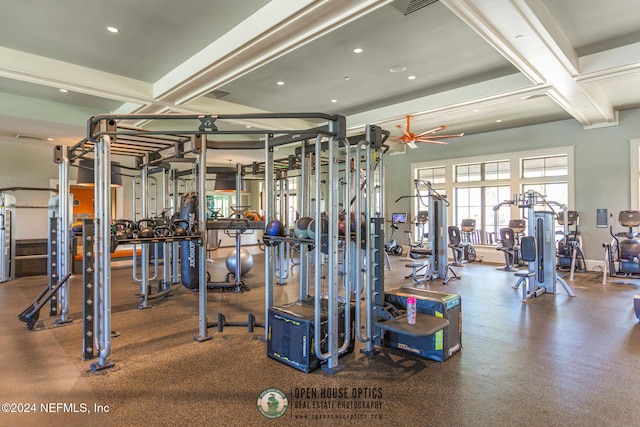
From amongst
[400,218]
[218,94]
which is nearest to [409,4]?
[218,94]

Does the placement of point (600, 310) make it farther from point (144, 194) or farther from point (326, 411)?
point (144, 194)

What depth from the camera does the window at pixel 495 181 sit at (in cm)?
922

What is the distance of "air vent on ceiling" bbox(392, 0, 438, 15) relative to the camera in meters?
4.04

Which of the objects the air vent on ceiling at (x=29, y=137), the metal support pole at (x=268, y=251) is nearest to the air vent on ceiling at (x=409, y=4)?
the metal support pole at (x=268, y=251)

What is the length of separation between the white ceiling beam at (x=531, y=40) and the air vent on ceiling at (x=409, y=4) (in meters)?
0.43

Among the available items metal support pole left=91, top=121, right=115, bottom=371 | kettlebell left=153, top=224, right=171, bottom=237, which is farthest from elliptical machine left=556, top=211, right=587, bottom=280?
metal support pole left=91, top=121, right=115, bottom=371

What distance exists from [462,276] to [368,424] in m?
6.10

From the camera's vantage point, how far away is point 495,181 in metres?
10.3

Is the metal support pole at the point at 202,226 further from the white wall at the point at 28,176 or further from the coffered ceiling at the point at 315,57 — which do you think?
the white wall at the point at 28,176

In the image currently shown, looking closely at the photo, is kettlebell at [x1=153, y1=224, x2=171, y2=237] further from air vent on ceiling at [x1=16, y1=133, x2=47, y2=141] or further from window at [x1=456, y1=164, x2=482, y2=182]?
window at [x1=456, y1=164, x2=482, y2=182]

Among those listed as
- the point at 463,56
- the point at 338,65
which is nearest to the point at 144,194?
the point at 338,65

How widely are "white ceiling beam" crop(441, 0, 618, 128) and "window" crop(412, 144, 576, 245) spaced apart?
9.48 ft

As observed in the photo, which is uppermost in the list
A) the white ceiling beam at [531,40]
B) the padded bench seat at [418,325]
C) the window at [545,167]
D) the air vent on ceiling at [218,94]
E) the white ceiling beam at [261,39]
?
the air vent on ceiling at [218,94]

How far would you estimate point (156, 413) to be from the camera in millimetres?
2463
